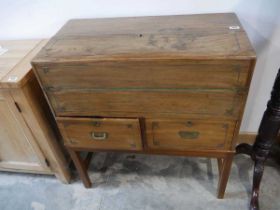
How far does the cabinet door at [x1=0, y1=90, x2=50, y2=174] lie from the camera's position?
1.13m

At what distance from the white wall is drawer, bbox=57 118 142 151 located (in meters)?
0.56

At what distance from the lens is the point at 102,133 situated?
3.51 feet

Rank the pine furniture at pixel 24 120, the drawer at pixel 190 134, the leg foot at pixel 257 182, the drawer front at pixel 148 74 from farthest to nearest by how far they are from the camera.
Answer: the leg foot at pixel 257 182 < the pine furniture at pixel 24 120 < the drawer at pixel 190 134 < the drawer front at pixel 148 74

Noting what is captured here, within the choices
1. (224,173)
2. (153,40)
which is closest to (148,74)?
(153,40)

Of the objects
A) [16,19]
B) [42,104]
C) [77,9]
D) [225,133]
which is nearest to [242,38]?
[225,133]

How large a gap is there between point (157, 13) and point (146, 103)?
1.67 ft

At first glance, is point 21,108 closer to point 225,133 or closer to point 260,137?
point 225,133

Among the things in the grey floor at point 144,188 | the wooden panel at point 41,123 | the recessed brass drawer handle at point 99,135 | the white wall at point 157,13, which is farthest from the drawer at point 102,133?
the white wall at point 157,13

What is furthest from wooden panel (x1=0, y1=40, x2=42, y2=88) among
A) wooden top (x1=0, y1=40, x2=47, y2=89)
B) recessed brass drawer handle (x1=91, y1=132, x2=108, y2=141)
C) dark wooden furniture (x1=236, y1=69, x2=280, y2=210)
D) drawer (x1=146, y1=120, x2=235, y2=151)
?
dark wooden furniture (x1=236, y1=69, x2=280, y2=210)

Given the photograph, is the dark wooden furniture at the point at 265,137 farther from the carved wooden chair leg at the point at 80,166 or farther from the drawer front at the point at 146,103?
the carved wooden chair leg at the point at 80,166

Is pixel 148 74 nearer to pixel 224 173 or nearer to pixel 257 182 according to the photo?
pixel 224 173

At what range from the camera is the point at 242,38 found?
2.76ft

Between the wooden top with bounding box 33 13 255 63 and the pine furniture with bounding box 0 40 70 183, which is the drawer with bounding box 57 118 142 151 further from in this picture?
the wooden top with bounding box 33 13 255 63

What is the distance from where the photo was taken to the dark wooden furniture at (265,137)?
3.45 ft
